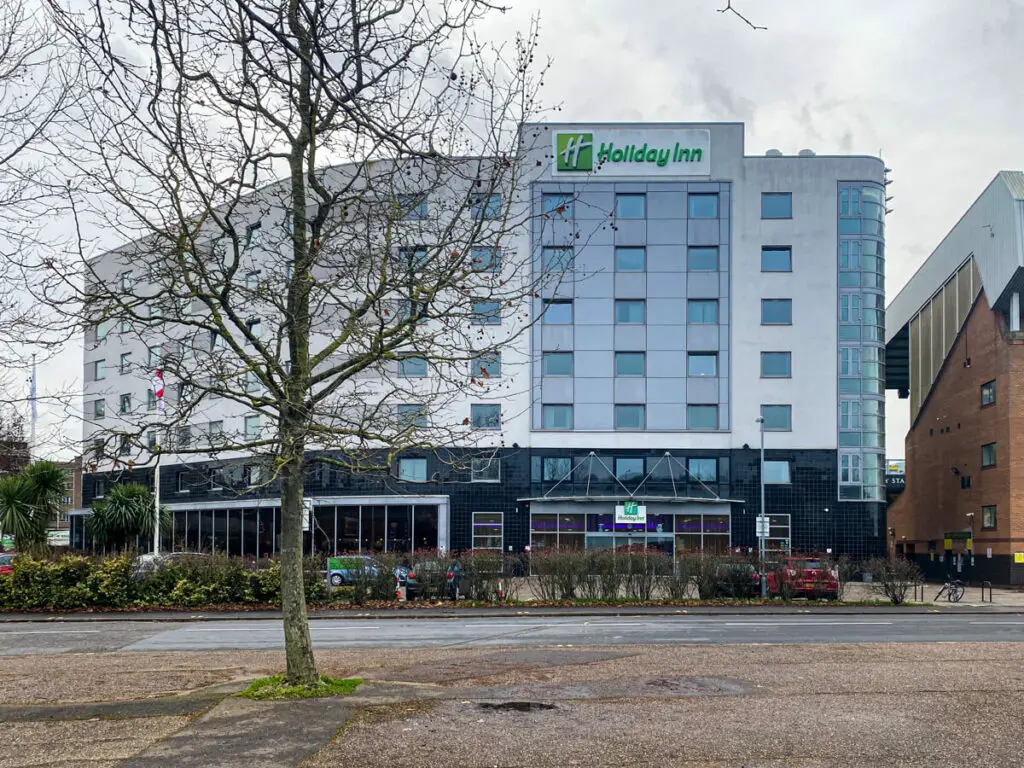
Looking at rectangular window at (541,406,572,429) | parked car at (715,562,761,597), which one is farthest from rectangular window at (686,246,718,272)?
parked car at (715,562,761,597)

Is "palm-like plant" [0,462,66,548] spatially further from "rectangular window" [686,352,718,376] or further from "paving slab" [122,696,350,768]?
"rectangular window" [686,352,718,376]

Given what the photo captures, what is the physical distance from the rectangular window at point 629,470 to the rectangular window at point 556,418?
315cm

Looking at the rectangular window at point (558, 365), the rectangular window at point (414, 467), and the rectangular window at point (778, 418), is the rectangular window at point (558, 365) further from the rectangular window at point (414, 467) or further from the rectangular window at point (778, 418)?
the rectangular window at point (778, 418)

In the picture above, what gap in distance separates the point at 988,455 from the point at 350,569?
33438mm

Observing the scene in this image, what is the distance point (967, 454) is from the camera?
52688 millimetres

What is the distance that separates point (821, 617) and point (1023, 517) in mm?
24461

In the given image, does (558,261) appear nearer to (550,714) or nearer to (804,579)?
(550,714)

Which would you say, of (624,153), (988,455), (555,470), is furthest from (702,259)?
(988,455)

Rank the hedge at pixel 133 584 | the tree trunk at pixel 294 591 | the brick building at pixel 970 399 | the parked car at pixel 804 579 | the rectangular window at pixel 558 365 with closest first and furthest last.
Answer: the tree trunk at pixel 294 591 < the hedge at pixel 133 584 < the parked car at pixel 804 579 < the brick building at pixel 970 399 < the rectangular window at pixel 558 365

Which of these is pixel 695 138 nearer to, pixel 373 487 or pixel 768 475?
pixel 768 475

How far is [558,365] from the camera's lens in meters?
52.3

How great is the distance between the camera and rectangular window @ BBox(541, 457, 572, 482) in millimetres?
51531

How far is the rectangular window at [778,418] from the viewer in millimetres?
51312

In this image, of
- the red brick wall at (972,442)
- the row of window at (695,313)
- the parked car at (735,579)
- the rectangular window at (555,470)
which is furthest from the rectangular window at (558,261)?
the red brick wall at (972,442)
